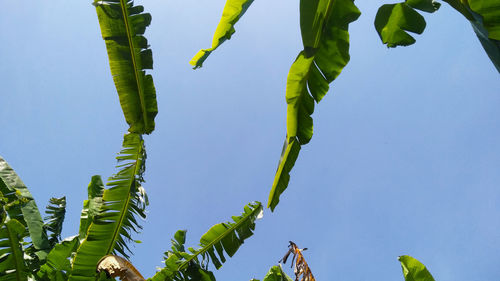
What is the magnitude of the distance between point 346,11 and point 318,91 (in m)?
0.62

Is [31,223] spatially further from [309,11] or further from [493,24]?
[493,24]

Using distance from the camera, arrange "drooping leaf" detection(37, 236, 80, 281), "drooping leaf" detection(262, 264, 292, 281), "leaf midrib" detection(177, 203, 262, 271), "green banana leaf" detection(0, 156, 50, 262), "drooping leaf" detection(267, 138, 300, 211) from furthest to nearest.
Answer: "drooping leaf" detection(262, 264, 292, 281), "green banana leaf" detection(0, 156, 50, 262), "leaf midrib" detection(177, 203, 262, 271), "drooping leaf" detection(37, 236, 80, 281), "drooping leaf" detection(267, 138, 300, 211)

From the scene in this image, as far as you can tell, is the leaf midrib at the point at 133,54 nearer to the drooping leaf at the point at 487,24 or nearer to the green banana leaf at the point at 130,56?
the green banana leaf at the point at 130,56

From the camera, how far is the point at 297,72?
8.87ft

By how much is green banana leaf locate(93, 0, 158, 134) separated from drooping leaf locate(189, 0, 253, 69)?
1.33 meters

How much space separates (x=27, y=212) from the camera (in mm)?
4926

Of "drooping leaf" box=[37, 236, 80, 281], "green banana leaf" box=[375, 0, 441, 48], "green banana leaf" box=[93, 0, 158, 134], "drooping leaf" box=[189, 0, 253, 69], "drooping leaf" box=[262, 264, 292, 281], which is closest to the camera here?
"green banana leaf" box=[375, 0, 441, 48]

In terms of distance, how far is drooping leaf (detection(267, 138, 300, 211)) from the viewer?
111 inches

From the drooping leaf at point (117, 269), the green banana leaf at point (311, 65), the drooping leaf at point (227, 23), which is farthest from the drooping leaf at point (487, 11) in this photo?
the drooping leaf at point (117, 269)

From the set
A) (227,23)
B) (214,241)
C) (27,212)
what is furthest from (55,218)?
(227,23)

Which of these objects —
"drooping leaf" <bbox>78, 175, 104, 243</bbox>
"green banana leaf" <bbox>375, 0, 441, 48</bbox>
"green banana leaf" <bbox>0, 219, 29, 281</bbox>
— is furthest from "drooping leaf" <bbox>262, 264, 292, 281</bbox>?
"green banana leaf" <bbox>375, 0, 441, 48</bbox>

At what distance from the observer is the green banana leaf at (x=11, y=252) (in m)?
3.49

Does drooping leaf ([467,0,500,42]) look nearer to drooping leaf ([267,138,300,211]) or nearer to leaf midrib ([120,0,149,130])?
drooping leaf ([267,138,300,211])

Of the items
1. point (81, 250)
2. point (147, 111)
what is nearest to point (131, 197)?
point (81, 250)
